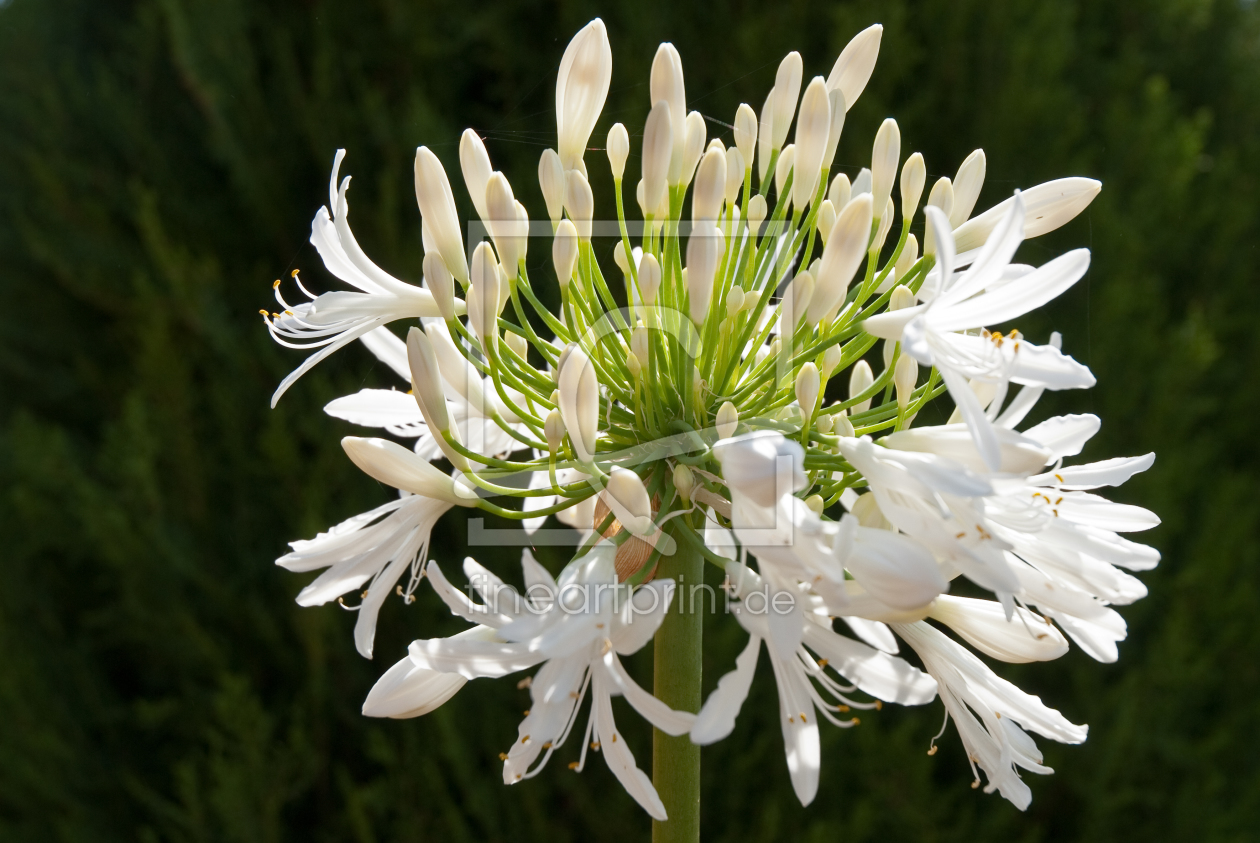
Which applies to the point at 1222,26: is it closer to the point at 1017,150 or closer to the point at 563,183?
the point at 1017,150

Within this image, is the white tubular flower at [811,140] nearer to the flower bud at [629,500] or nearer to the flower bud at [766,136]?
the flower bud at [766,136]

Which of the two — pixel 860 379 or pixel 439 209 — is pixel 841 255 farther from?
pixel 439 209

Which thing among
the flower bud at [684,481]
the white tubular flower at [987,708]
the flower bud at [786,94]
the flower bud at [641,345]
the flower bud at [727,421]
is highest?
the flower bud at [786,94]

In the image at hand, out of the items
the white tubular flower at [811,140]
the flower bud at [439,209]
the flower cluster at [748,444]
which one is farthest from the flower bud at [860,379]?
the flower bud at [439,209]

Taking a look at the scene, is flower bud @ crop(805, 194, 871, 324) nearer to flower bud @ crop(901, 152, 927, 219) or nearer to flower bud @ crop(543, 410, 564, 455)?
flower bud @ crop(901, 152, 927, 219)

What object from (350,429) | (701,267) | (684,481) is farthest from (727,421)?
(350,429)

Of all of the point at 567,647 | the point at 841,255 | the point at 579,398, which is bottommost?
the point at 567,647

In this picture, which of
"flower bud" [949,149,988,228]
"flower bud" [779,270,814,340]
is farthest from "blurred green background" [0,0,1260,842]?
"flower bud" [779,270,814,340]
